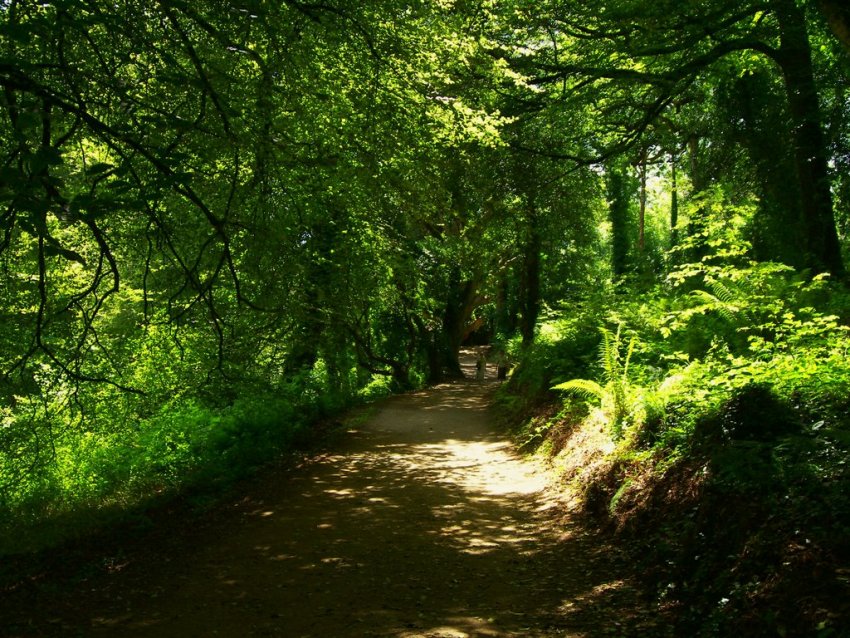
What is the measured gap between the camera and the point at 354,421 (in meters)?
15.0

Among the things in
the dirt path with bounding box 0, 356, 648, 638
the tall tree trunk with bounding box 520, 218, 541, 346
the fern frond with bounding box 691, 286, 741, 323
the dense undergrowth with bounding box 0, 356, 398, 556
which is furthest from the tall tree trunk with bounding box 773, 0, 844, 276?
the dense undergrowth with bounding box 0, 356, 398, 556

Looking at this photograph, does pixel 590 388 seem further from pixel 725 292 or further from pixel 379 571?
pixel 379 571

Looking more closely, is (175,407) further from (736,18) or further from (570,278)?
(570,278)

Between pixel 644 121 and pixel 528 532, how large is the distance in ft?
26.8

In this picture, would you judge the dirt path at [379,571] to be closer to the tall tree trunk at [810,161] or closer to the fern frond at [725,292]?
the fern frond at [725,292]

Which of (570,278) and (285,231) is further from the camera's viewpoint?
(570,278)

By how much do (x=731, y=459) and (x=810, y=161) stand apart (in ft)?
26.5

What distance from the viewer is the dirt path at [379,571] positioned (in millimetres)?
4883

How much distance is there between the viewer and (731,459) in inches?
185

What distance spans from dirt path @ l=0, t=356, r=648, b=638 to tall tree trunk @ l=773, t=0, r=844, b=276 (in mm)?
6473

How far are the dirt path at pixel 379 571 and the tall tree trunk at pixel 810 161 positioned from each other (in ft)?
21.2

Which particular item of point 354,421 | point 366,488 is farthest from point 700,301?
point 354,421

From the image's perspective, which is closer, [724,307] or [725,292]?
[724,307]

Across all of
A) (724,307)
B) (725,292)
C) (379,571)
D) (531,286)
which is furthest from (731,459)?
(531,286)
